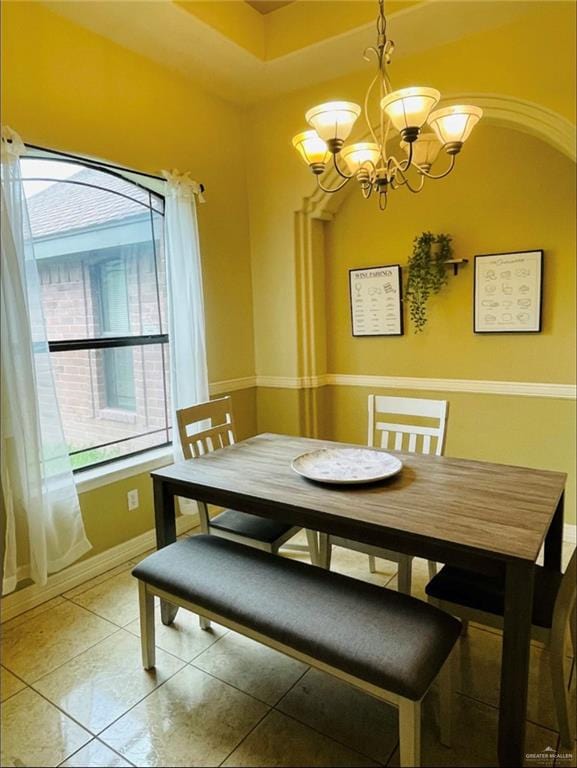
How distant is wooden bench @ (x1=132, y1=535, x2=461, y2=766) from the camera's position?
4.36 feet

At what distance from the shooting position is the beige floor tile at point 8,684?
1.85 meters

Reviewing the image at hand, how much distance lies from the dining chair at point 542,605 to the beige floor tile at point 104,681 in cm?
114

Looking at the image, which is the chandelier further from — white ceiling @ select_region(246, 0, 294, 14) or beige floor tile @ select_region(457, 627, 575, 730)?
beige floor tile @ select_region(457, 627, 575, 730)

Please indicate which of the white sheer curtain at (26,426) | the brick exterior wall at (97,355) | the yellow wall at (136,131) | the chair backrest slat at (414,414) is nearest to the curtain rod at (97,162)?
the yellow wall at (136,131)

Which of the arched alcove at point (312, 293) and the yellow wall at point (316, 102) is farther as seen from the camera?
the arched alcove at point (312, 293)

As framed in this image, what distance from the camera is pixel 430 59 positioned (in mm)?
2799

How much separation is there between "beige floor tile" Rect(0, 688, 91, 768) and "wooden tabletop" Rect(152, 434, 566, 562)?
2.92ft

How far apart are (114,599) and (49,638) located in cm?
35

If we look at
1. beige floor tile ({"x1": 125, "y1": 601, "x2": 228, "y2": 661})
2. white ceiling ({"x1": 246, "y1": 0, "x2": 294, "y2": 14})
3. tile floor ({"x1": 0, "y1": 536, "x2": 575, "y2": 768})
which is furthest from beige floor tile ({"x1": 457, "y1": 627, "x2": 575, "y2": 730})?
white ceiling ({"x1": 246, "y1": 0, "x2": 294, "y2": 14})

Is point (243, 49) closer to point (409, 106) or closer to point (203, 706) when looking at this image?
point (409, 106)

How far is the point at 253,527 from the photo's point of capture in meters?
2.21

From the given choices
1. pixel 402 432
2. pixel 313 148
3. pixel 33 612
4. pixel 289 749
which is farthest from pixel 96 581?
pixel 313 148

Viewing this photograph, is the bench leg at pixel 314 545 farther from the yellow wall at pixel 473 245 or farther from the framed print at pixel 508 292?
the framed print at pixel 508 292

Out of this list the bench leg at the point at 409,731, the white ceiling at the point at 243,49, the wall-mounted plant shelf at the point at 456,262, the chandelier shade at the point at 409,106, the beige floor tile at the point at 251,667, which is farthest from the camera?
the wall-mounted plant shelf at the point at 456,262
